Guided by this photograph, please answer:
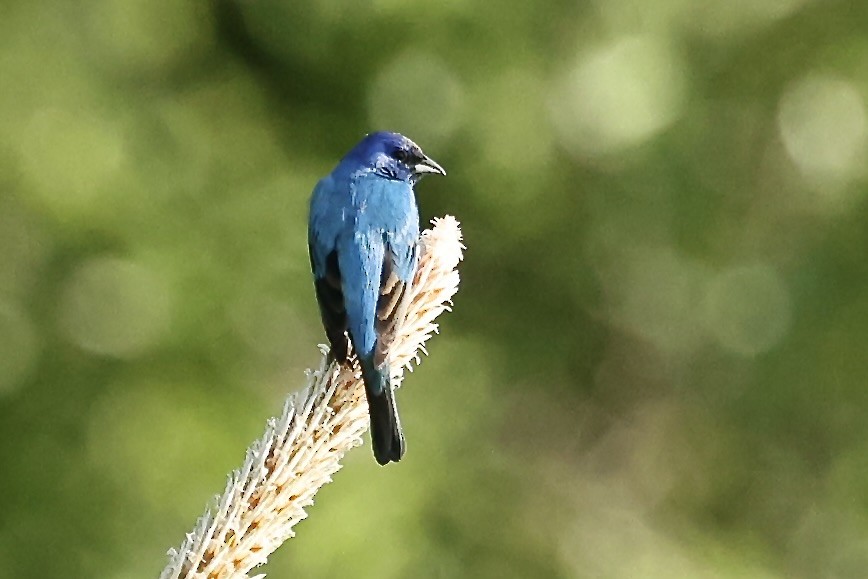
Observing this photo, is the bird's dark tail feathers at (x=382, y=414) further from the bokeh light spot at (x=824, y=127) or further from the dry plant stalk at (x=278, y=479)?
A: the bokeh light spot at (x=824, y=127)

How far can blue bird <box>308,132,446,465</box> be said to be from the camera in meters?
2.71

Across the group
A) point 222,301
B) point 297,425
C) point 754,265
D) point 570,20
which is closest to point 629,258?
point 754,265

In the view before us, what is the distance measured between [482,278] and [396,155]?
3.54m

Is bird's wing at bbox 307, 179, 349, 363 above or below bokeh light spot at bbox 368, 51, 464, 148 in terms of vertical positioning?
below

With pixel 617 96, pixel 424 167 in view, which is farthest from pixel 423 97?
pixel 424 167

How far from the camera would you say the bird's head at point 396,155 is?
14.7ft

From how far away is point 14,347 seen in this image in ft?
20.4

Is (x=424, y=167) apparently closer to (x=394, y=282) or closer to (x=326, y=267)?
(x=326, y=267)

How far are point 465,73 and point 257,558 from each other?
17.9 ft

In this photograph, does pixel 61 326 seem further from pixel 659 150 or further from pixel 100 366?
pixel 659 150

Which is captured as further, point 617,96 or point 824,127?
point 824,127

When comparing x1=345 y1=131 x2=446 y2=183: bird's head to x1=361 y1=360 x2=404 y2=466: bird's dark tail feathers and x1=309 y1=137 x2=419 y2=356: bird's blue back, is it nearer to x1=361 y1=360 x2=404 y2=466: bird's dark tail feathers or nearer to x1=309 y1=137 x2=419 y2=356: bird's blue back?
x1=309 y1=137 x2=419 y2=356: bird's blue back

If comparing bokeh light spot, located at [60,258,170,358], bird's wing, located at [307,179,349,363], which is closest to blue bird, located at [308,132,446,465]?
bird's wing, located at [307,179,349,363]

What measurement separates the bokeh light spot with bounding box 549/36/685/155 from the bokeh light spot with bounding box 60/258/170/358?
96.5 inches
